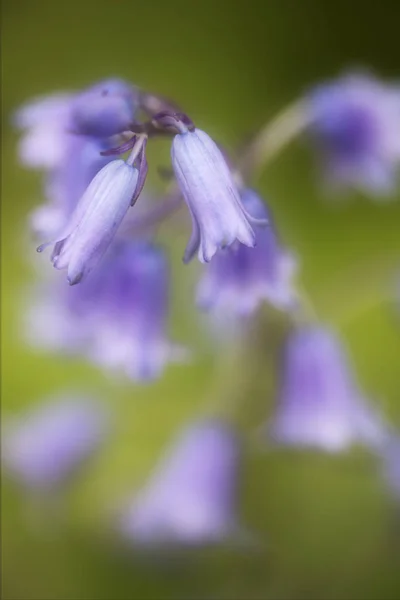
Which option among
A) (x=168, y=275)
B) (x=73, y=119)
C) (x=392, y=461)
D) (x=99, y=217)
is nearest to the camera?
(x=99, y=217)

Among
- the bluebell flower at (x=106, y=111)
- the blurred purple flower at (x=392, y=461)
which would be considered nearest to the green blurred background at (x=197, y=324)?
the blurred purple flower at (x=392, y=461)

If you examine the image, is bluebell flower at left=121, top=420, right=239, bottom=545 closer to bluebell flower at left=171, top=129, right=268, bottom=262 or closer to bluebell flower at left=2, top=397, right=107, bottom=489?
bluebell flower at left=2, top=397, right=107, bottom=489

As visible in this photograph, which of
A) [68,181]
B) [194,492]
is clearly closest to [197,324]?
[194,492]

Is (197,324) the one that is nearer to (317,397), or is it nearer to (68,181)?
(317,397)

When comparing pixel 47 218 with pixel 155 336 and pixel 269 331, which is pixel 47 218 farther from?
pixel 269 331

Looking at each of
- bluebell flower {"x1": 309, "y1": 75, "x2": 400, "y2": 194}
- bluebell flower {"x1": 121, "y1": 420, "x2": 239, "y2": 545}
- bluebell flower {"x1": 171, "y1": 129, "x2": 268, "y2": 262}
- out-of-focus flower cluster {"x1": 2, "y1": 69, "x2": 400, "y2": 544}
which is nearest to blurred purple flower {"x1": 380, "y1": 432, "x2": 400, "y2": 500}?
out-of-focus flower cluster {"x1": 2, "y1": 69, "x2": 400, "y2": 544}

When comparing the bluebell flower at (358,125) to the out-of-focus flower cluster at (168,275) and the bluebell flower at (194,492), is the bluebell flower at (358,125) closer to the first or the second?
the out-of-focus flower cluster at (168,275)
